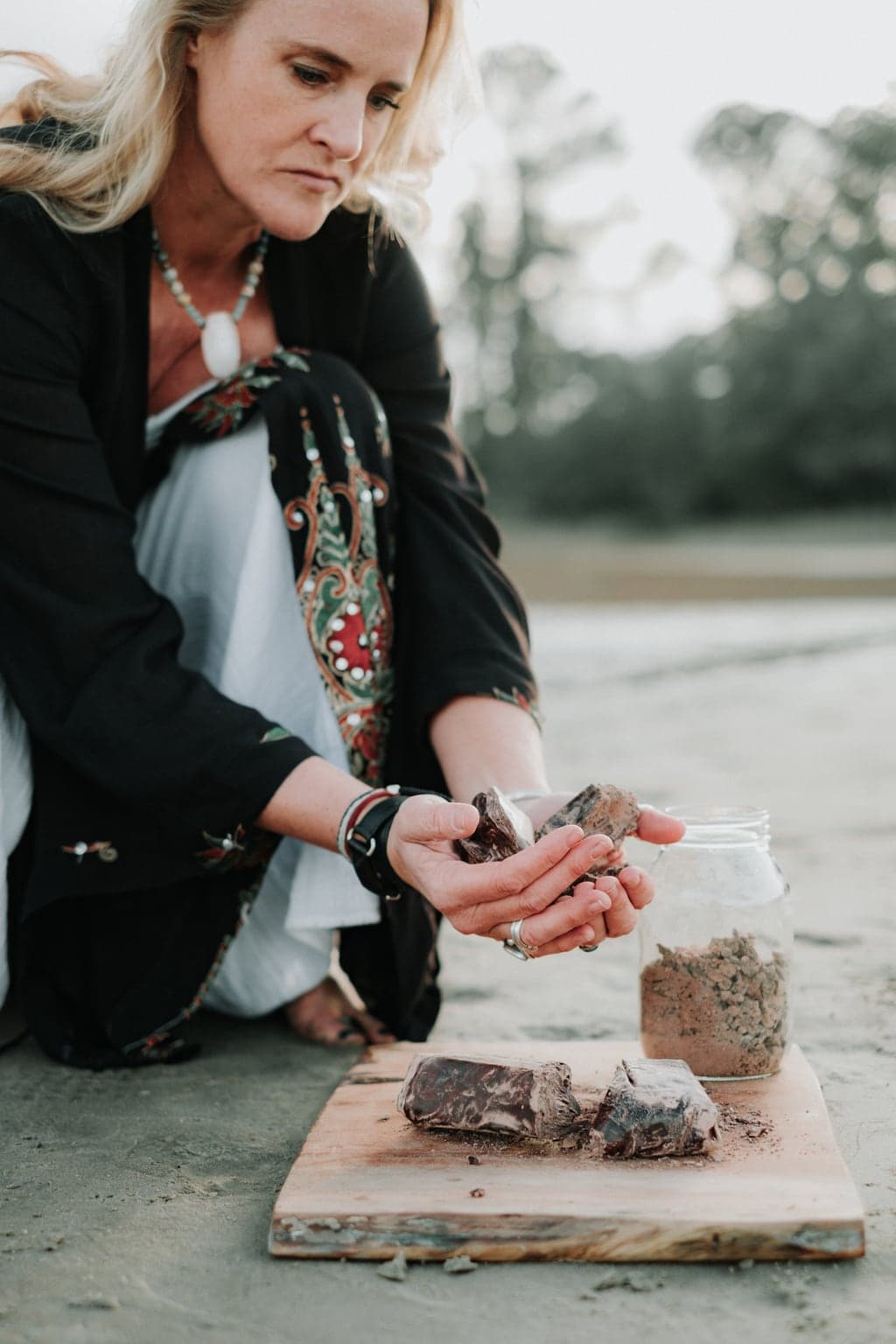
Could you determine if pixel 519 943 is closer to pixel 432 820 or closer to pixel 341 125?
pixel 432 820

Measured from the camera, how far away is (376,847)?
1.79 m

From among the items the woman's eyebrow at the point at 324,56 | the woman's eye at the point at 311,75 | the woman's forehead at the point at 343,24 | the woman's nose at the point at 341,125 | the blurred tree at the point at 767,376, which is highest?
the woman's forehead at the point at 343,24

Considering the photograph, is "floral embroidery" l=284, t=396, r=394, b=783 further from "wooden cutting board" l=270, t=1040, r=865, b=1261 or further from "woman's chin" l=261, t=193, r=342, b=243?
"wooden cutting board" l=270, t=1040, r=865, b=1261

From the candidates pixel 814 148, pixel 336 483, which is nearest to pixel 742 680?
pixel 336 483

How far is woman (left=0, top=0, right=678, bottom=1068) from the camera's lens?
1942mm

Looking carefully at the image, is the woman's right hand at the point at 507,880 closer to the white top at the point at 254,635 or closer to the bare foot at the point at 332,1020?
the white top at the point at 254,635

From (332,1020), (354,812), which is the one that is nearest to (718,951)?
(354,812)

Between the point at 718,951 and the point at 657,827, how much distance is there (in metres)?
0.19

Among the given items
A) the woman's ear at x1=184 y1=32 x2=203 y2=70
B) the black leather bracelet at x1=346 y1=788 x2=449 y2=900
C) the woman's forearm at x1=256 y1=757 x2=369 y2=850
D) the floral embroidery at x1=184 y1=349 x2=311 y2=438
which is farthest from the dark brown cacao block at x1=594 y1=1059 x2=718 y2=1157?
the woman's ear at x1=184 y1=32 x2=203 y2=70

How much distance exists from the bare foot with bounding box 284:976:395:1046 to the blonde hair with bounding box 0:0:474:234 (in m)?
1.18

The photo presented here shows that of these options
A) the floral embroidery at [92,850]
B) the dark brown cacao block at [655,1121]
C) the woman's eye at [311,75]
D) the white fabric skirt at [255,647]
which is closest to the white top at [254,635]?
the white fabric skirt at [255,647]

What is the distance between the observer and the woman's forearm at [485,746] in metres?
2.07

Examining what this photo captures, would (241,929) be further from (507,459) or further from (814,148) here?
(814,148)

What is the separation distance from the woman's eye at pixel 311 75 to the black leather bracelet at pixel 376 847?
97cm
